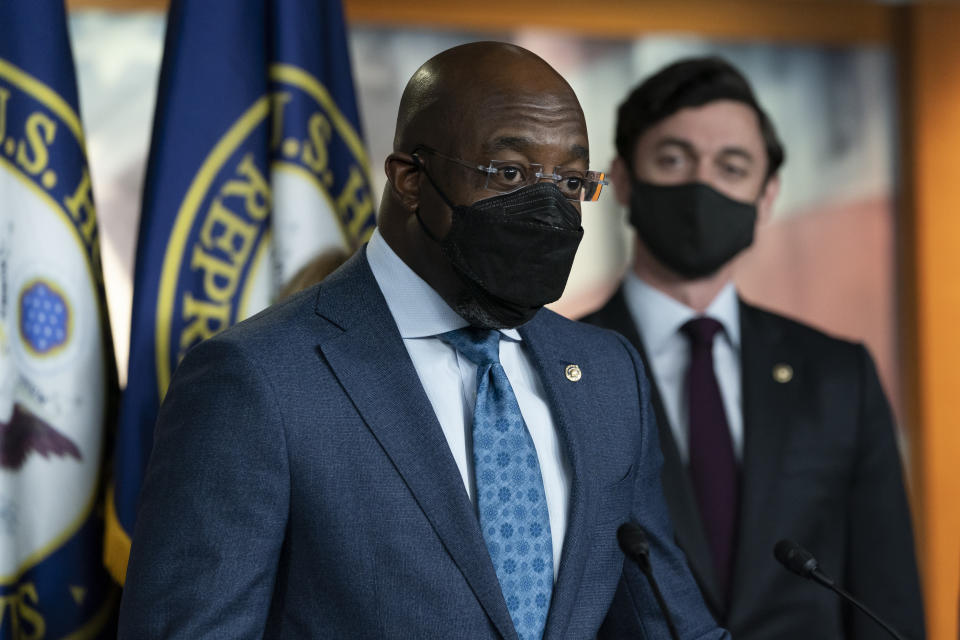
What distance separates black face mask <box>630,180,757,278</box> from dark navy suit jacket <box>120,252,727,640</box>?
1.04 meters

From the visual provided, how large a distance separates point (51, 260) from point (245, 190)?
0.47 meters

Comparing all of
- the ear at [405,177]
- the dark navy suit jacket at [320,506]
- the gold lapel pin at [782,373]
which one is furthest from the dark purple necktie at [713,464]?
the ear at [405,177]

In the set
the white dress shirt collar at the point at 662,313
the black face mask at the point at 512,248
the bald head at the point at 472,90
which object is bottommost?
the white dress shirt collar at the point at 662,313

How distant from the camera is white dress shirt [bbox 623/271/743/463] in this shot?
2561 millimetres

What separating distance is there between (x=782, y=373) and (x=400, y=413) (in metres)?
1.32

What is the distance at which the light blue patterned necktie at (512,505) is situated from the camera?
1.54 metres

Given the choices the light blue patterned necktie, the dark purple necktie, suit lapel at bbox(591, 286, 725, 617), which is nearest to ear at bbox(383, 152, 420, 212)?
the light blue patterned necktie

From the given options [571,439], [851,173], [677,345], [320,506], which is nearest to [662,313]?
[677,345]

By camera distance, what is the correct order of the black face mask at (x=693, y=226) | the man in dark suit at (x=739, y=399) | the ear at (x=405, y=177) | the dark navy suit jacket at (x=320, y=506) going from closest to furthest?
the dark navy suit jacket at (x=320, y=506) < the ear at (x=405, y=177) < the man in dark suit at (x=739, y=399) < the black face mask at (x=693, y=226)

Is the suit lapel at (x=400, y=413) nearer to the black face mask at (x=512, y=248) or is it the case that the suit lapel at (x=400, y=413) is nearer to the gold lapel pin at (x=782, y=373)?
the black face mask at (x=512, y=248)

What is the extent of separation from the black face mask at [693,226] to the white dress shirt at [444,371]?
100 centimetres

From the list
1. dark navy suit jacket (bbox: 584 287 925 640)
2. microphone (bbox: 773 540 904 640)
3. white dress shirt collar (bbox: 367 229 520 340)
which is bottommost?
dark navy suit jacket (bbox: 584 287 925 640)

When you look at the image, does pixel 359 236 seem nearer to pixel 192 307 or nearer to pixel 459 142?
pixel 192 307

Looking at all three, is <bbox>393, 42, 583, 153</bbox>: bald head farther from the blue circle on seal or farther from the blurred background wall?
the blurred background wall
